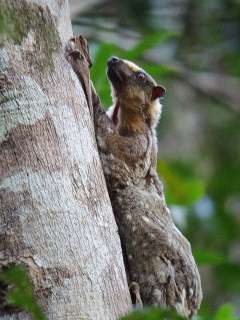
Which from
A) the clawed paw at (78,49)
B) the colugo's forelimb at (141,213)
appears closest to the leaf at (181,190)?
the colugo's forelimb at (141,213)

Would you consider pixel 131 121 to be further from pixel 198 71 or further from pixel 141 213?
pixel 198 71

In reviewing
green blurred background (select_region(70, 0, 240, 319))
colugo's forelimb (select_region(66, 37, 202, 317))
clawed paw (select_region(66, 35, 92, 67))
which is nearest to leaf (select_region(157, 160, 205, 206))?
green blurred background (select_region(70, 0, 240, 319))

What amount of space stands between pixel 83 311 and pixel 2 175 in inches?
22.9

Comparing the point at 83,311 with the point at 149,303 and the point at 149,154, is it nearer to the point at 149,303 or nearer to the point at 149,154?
the point at 149,303

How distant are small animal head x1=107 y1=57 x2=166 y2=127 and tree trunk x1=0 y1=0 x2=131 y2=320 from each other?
1.35 meters

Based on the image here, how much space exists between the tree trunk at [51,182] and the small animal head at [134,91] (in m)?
1.35

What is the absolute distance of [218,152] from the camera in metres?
11.2

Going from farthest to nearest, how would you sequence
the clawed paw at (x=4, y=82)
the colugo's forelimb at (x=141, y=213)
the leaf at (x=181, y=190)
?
1. the leaf at (x=181, y=190)
2. the colugo's forelimb at (x=141, y=213)
3. the clawed paw at (x=4, y=82)

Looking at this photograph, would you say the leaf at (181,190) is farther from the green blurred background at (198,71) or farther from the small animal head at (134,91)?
the small animal head at (134,91)

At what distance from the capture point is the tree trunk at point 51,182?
336 centimetres

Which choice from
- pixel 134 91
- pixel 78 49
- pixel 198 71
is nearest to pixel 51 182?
pixel 78 49

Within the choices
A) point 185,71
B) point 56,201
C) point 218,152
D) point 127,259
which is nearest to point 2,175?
point 56,201

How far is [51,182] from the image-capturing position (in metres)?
3.53

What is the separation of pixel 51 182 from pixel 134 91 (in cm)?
197
